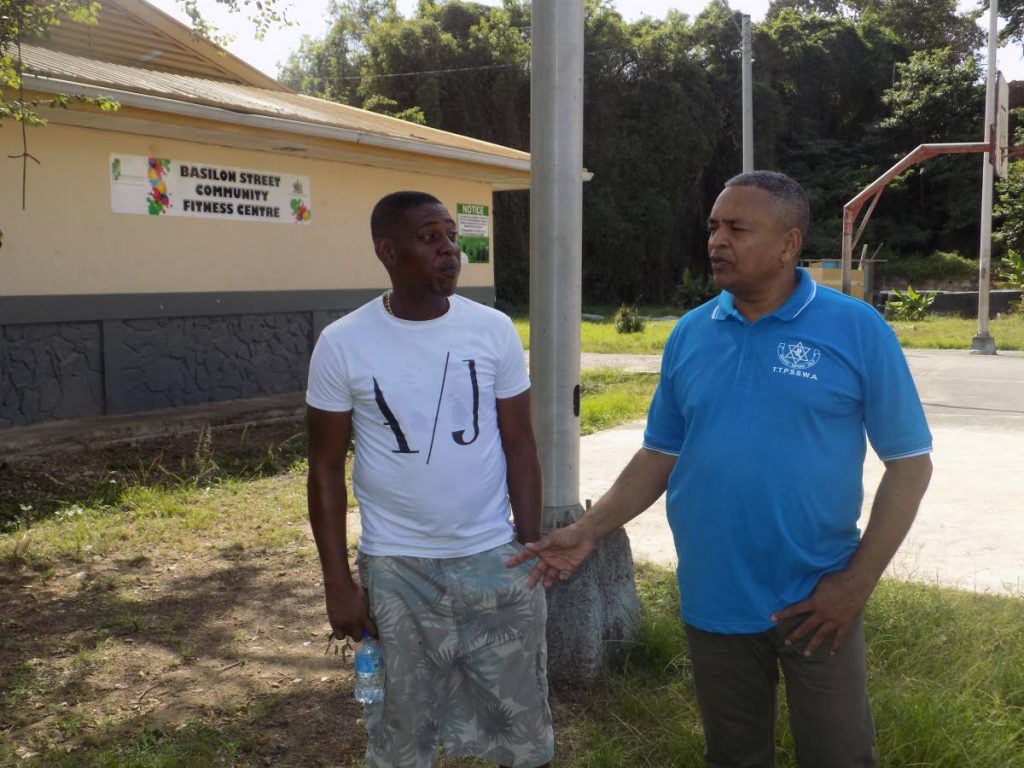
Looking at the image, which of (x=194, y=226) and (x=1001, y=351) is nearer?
(x=194, y=226)

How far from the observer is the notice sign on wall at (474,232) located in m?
13.4

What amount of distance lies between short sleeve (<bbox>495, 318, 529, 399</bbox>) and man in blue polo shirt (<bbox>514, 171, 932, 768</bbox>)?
0.42 meters

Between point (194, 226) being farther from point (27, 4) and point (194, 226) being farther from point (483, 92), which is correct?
point (483, 92)

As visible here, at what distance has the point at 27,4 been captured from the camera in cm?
599

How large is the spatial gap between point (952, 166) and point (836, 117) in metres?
6.80

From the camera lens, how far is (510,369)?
264 centimetres

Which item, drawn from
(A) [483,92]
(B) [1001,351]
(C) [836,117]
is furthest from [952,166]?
(B) [1001,351]

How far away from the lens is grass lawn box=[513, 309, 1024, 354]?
17.8 metres

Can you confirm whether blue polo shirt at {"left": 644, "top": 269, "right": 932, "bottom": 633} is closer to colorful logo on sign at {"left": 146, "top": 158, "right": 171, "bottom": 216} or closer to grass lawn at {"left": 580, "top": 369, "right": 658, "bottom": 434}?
grass lawn at {"left": 580, "top": 369, "right": 658, "bottom": 434}

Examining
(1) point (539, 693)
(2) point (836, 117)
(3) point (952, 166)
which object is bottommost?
(1) point (539, 693)

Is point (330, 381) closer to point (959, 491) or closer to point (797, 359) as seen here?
point (797, 359)

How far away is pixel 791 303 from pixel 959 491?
4906 mm

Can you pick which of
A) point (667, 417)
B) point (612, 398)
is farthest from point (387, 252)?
point (612, 398)

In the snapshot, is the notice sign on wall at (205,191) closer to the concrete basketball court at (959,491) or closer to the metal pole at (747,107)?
the concrete basketball court at (959,491)
